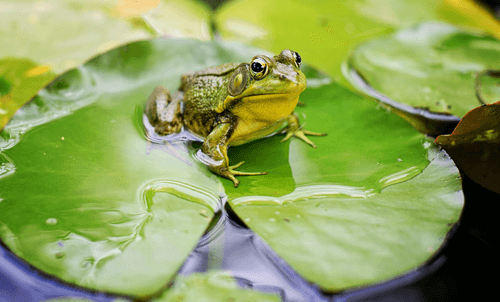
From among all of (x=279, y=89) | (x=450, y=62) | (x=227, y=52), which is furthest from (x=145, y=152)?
(x=450, y=62)

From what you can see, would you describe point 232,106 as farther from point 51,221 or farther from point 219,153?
point 51,221

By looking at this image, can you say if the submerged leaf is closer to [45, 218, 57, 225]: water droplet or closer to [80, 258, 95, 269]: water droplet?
[80, 258, 95, 269]: water droplet

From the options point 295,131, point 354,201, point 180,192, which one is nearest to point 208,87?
point 295,131

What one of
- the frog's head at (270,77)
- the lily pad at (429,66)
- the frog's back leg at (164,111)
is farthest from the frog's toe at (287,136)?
the lily pad at (429,66)

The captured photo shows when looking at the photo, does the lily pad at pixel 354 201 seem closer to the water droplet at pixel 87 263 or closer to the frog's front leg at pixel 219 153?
the frog's front leg at pixel 219 153

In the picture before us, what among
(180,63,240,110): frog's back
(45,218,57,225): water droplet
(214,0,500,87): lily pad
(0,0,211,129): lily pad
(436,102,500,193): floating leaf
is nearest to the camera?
(45,218,57,225): water droplet

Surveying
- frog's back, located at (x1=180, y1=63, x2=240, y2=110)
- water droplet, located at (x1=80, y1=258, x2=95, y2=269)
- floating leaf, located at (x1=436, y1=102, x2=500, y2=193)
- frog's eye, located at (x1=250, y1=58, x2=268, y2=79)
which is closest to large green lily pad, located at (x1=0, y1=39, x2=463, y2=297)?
water droplet, located at (x1=80, y1=258, x2=95, y2=269)
